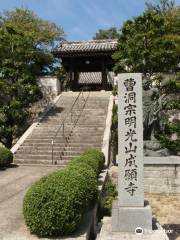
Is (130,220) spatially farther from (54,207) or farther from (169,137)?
(169,137)

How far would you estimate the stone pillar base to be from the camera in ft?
22.0

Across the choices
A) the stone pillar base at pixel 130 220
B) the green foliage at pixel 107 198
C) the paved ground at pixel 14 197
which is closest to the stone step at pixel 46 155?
the paved ground at pixel 14 197

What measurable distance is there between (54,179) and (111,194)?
15.6 feet

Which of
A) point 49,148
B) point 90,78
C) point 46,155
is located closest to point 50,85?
point 49,148

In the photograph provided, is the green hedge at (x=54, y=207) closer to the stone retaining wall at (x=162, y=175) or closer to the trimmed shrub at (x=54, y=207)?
the trimmed shrub at (x=54, y=207)

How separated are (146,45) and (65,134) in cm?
630

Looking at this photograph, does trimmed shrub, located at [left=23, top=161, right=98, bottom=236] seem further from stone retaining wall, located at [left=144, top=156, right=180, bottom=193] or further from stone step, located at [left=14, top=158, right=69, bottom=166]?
stone step, located at [left=14, top=158, right=69, bottom=166]

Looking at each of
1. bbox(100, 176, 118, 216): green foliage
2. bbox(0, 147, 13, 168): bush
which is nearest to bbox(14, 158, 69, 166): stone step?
bbox(0, 147, 13, 168): bush

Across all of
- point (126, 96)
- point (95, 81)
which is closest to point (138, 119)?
point (126, 96)

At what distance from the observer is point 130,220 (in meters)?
6.72

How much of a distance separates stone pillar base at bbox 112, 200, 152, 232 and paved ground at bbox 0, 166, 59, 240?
1.58 meters

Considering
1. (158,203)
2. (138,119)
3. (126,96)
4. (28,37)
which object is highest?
(28,37)

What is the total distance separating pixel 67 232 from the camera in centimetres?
611

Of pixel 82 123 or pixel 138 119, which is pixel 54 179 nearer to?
pixel 138 119
